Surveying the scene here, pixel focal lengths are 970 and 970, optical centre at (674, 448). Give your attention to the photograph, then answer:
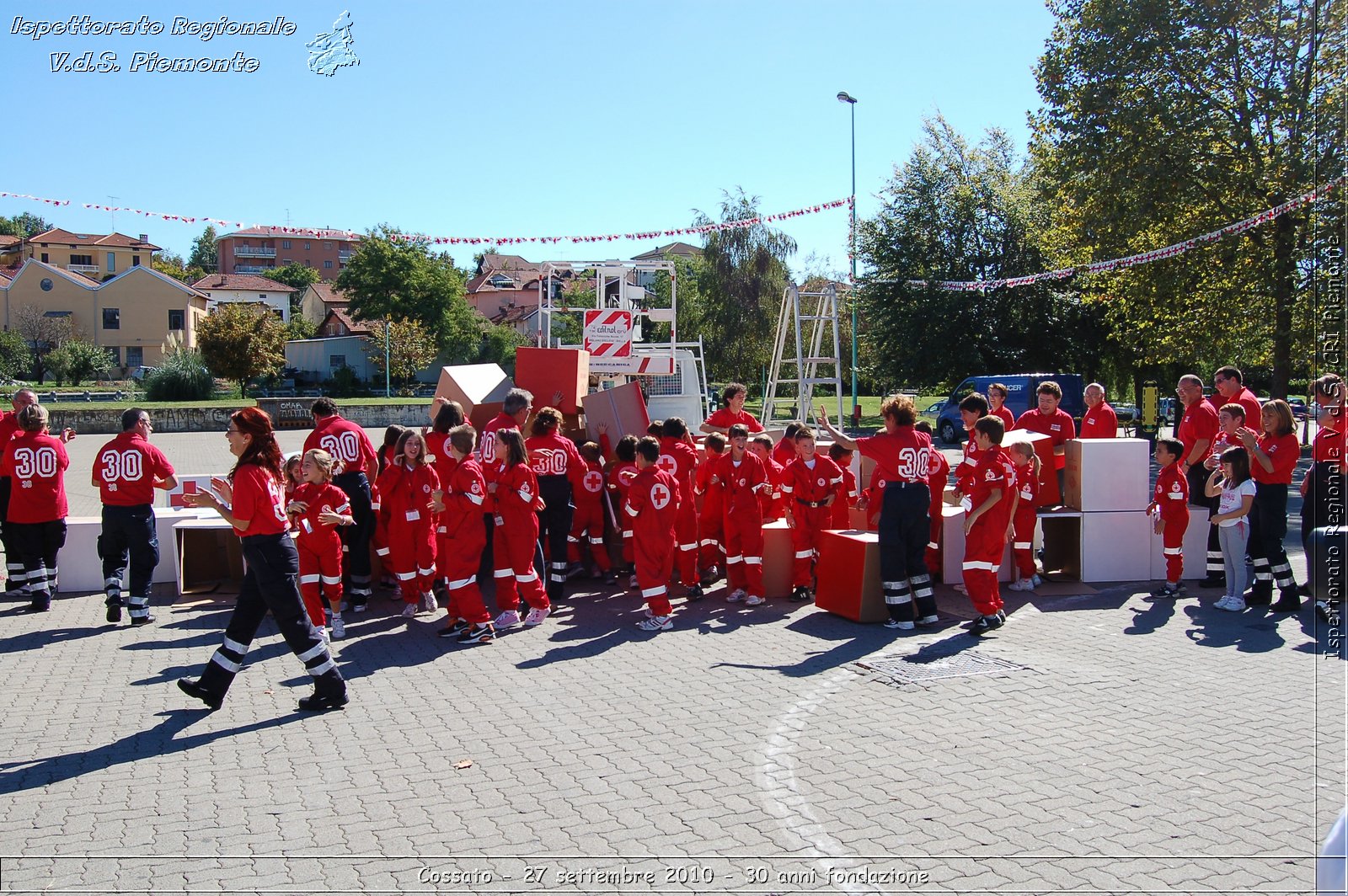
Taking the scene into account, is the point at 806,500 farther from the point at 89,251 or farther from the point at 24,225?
the point at 24,225

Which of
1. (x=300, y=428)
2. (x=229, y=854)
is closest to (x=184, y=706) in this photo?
(x=229, y=854)

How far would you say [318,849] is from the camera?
441 cm

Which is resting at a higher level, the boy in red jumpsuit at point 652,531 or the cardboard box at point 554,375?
the cardboard box at point 554,375

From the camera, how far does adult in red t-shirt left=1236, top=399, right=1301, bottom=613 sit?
862cm

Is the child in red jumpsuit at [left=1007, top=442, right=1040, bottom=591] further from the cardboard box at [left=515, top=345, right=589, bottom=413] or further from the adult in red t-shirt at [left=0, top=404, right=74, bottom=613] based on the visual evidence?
the adult in red t-shirt at [left=0, top=404, right=74, bottom=613]

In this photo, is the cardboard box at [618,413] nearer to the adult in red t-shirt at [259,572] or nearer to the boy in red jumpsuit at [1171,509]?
the adult in red t-shirt at [259,572]

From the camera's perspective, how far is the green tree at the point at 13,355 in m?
51.3

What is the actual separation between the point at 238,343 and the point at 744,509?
42.2 meters

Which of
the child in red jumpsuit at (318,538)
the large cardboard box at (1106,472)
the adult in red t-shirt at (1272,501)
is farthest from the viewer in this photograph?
the large cardboard box at (1106,472)

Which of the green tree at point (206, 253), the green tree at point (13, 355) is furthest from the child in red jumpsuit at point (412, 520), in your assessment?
the green tree at point (206, 253)

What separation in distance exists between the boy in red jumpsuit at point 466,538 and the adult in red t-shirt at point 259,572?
1.60 m

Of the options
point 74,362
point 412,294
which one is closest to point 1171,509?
point 74,362

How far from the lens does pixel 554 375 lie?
39.5 feet

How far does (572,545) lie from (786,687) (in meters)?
4.29
